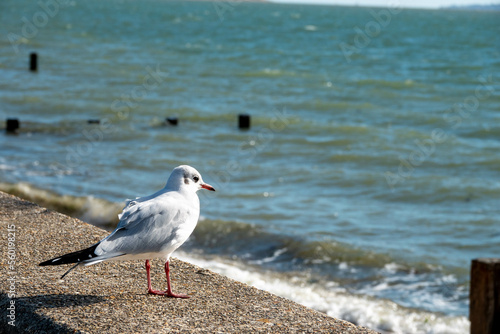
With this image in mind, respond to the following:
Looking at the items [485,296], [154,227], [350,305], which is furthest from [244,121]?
[485,296]

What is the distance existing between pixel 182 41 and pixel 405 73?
1667 cm

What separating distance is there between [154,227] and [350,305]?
333 cm

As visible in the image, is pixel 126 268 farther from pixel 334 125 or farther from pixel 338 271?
pixel 334 125

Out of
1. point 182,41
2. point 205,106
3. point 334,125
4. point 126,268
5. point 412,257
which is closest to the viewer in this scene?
point 126,268

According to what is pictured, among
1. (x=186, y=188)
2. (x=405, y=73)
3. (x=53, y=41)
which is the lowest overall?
(x=186, y=188)

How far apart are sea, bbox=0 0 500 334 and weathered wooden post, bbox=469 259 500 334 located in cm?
303

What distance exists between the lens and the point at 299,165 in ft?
38.1

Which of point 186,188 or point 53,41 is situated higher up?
point 53,41

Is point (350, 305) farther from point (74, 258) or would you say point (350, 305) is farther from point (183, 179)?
point (74, 258)

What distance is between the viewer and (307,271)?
23.5ft

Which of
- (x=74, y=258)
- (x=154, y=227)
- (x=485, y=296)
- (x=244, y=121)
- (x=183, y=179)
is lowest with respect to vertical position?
(x=485, y=296)

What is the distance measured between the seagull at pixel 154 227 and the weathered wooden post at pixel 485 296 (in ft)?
4.54

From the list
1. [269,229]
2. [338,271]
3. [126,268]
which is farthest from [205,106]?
[126,268]

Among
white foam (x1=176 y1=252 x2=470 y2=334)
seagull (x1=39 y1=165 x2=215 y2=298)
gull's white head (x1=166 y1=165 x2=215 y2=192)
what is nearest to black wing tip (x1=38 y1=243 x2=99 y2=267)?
seagull (x1=39 y1=165 x2=215 y2=298)
